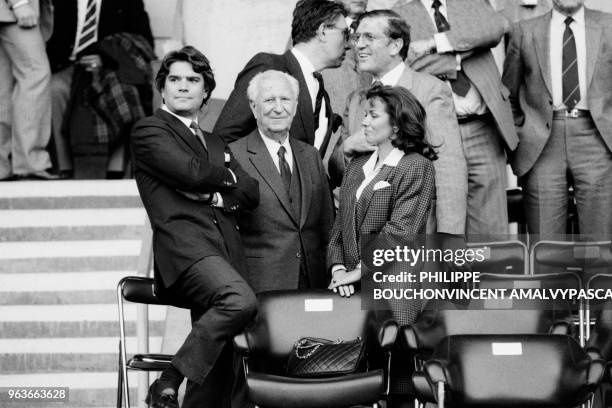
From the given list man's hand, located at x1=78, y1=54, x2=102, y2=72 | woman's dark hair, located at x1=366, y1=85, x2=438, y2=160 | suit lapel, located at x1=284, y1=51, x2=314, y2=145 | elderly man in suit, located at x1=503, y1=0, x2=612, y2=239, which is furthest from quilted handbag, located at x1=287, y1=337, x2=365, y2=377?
man's hand, located at x1=78, y1=54, x2=102, y2=72

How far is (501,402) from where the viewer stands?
5.54 metres

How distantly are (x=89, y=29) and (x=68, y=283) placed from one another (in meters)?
2.31

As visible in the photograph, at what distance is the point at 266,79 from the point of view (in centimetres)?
642

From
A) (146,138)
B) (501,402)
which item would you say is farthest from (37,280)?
(501,402)

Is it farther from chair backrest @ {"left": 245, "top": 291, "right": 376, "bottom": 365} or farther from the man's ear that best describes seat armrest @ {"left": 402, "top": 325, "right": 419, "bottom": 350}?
the man's ear

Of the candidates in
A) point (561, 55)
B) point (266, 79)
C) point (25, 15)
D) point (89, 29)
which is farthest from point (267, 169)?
point (89, 29)

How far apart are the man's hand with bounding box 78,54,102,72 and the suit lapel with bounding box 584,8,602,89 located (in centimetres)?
346

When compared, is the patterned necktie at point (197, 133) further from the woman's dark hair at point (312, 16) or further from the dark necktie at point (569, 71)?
the dark necktie at point (569, 71)

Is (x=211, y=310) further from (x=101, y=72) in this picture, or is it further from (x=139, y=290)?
(x=101, y=72)

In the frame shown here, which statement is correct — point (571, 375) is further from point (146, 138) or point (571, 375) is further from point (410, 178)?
point (146, 138)

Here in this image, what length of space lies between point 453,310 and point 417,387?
61 cm

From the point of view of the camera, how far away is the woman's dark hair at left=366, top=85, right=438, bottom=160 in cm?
621

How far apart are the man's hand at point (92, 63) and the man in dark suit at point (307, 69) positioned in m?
2.78

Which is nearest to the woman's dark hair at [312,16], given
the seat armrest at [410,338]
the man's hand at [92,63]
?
the seat armrest at [410,338]
